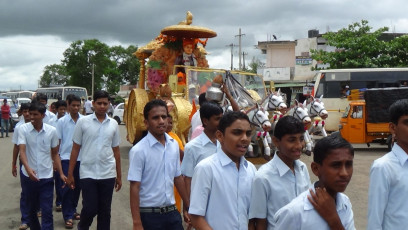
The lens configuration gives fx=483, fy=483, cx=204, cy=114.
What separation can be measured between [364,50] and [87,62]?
4031 cm

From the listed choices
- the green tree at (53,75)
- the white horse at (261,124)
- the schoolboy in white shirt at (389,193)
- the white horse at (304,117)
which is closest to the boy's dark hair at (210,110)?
the schoolboy in white shirt at (389,193)

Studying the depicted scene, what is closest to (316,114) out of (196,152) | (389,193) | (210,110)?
(210,110)

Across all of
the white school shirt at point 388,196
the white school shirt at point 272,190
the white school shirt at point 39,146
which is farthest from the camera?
the white school shirt at point 39,146

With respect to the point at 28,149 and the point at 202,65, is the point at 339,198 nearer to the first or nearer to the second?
the point at 28,149

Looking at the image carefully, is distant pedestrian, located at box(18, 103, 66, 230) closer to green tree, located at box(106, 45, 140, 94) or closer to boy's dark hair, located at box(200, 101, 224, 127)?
boy's dark hair, located at box(200, 101, 224, 127)

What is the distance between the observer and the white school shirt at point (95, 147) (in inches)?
214

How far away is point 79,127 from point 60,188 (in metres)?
1.95

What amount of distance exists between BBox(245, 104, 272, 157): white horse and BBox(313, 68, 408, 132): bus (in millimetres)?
13675

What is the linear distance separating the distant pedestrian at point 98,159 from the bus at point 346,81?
17.9 meters

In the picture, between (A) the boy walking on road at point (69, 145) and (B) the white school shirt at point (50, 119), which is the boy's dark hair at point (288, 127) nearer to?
(A) the boy walking on road at point (69, 145)

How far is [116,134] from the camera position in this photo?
5660 mm

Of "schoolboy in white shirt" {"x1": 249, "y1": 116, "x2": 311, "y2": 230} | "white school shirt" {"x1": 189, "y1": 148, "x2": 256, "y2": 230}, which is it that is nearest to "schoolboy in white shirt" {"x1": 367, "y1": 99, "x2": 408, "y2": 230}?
"schoolboy in white shirt" {"x1": 249, "y1": 116, "x2": 311, "y2": 230}

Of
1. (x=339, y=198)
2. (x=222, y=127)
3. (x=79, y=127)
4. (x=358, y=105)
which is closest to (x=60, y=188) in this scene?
(x=79, y=127)

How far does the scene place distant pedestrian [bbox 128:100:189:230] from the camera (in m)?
3.99
